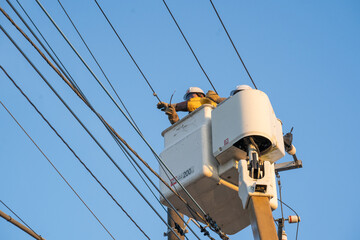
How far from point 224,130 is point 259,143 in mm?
327

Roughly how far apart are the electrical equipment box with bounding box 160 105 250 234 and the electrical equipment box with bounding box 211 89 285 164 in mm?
130

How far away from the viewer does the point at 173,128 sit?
625cm

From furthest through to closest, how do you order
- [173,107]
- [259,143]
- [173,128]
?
[173,107], [173,128], [259,143]

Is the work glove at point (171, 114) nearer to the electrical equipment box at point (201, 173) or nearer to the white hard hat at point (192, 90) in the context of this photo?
the electrical equipment box at point (201, 173)

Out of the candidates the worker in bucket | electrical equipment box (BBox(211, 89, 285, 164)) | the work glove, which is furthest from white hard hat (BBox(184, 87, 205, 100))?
electrical equipment box (BBox(211, 89, 285, 164))

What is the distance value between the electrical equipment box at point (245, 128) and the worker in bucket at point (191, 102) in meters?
1.07

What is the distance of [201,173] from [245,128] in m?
0.57

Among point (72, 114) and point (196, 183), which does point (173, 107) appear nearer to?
point (196, 183)

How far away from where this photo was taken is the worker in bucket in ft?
21.7

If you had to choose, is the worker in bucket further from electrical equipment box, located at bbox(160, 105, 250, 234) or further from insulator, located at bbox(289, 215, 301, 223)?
insulator, located at bbox(289, 215, 301, 223)

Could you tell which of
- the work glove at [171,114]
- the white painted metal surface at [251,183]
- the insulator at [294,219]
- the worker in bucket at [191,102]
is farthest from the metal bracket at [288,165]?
the white painted metal surface at [251,183]

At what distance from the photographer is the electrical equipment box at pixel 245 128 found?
524cm

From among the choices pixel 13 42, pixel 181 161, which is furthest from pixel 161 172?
pixel 13 42

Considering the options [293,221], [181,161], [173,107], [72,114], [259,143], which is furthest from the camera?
[293,221]
